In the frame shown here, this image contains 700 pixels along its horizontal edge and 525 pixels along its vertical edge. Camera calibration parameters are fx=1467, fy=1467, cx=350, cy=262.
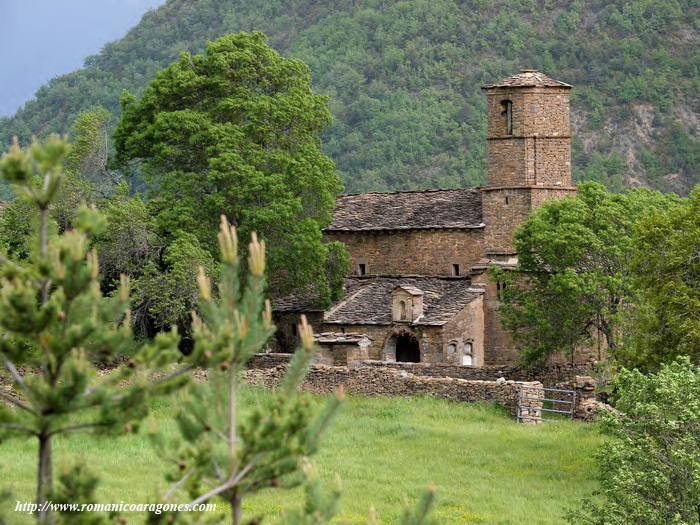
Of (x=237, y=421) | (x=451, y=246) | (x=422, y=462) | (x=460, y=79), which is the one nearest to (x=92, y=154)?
(x=451, y=246)

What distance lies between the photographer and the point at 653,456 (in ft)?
70.2

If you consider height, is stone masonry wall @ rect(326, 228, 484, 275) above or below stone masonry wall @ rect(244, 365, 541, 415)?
above

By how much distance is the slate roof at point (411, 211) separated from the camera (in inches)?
1874

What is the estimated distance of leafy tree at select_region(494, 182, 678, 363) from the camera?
3956cm

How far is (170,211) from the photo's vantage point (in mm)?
42375

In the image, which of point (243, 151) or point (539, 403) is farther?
point (243, 151)

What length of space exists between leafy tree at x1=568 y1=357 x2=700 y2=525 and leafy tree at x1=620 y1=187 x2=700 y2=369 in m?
4.98

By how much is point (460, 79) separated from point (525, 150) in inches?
1647

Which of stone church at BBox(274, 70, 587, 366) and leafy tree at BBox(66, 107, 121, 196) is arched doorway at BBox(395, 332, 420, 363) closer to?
stone church at BBox(274, 70, 587, 366)

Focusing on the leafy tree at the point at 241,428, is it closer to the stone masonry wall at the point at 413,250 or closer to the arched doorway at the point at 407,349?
the arched doorway at the point at 407,349

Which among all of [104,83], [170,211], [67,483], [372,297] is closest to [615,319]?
[372,297]

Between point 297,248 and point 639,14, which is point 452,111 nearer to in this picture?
point 639,14

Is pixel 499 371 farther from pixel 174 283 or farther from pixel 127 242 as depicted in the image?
pixel 127 242

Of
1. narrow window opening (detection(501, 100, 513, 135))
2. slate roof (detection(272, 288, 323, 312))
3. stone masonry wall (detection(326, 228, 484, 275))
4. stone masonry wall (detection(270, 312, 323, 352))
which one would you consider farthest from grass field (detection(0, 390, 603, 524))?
narrow window opening (detection(501, 100, 513, 135))
